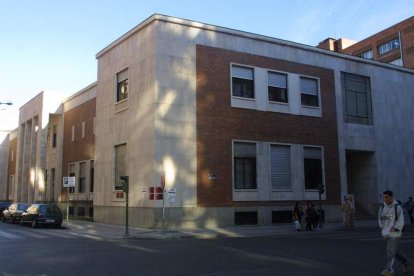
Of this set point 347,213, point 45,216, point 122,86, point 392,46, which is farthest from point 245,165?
point 392,46

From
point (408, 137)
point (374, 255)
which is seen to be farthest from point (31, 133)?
point (374, 255)

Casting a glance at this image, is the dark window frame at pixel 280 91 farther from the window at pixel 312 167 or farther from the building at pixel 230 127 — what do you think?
the window at pixel 312 167

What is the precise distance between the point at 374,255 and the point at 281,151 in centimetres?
1720

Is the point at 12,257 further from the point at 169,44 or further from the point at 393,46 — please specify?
the point at 393,46

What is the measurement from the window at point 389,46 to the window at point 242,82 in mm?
44502

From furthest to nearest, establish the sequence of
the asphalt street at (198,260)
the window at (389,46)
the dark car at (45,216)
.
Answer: the window at (389,46) → the dark car at (45,216) → the asphalt street at (198,260)

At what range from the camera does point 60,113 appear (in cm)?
4472

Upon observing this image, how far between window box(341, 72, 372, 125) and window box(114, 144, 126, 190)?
1597 cm

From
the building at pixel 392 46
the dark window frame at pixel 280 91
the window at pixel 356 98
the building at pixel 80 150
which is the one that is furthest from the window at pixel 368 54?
the building at pixel 80 150

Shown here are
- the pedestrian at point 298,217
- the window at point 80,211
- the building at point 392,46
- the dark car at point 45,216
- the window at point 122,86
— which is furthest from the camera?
the building at point 392,46

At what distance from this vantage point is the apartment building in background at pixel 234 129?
26.1 metres

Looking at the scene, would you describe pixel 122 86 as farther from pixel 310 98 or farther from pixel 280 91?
pixel 310 98

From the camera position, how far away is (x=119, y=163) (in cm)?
2936

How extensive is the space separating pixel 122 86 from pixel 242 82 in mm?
7724
